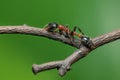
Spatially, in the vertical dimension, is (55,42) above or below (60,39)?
above

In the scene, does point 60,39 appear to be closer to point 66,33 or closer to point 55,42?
point 66,33

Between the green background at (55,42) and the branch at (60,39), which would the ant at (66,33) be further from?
the green background at (55,42)

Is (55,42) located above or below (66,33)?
above

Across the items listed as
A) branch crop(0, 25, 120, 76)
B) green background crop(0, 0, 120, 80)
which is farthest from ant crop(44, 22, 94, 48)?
green background crop(0, 0, 120, 80)

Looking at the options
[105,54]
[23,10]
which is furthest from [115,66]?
[23,10]

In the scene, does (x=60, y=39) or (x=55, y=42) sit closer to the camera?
(x=60, y=39)

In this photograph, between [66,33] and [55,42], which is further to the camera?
[55,42]

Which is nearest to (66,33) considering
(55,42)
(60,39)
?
(60,39)

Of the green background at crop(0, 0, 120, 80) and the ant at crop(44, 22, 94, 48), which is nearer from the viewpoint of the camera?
the ant at crop(44, 22, 94, 48)

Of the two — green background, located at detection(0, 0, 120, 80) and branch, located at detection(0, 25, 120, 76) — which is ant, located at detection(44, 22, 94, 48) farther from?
green background, located at detection(0, 0, 120, 80)
